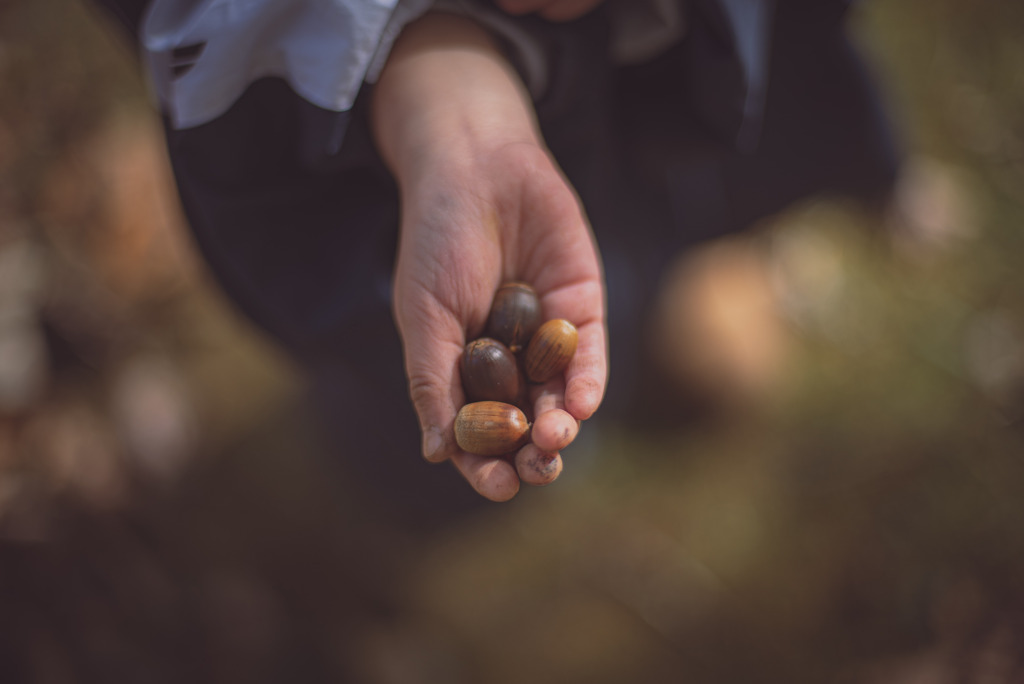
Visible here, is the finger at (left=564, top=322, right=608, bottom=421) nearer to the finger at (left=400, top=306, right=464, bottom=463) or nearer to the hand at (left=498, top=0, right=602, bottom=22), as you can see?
the finger at (left=400, top=306, right=464, bottom=463)

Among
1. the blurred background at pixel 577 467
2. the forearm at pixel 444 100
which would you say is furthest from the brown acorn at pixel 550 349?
the blurred background at pixel 577 467

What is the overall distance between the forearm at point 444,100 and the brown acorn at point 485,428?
49 cm

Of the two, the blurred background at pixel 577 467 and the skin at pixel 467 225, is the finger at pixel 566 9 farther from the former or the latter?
the blurred background at pixel 577 467

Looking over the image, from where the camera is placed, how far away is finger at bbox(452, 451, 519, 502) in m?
1.07

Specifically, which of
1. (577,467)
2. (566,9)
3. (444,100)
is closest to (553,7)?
(566,9)

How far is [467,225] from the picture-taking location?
119 cm

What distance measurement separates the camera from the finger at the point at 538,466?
108cm

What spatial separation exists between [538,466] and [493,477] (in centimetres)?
8

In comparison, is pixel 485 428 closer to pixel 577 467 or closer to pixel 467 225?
pixel 467 225

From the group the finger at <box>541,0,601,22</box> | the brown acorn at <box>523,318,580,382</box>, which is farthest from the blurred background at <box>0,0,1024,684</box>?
the finger at <box>541,0,601,22</box>

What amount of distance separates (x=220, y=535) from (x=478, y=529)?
1.15 metres

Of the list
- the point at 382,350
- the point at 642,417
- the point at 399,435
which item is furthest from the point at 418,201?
the point at 642,417

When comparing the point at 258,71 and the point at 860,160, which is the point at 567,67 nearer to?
the point at 258,71

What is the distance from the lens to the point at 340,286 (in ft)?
5.02
